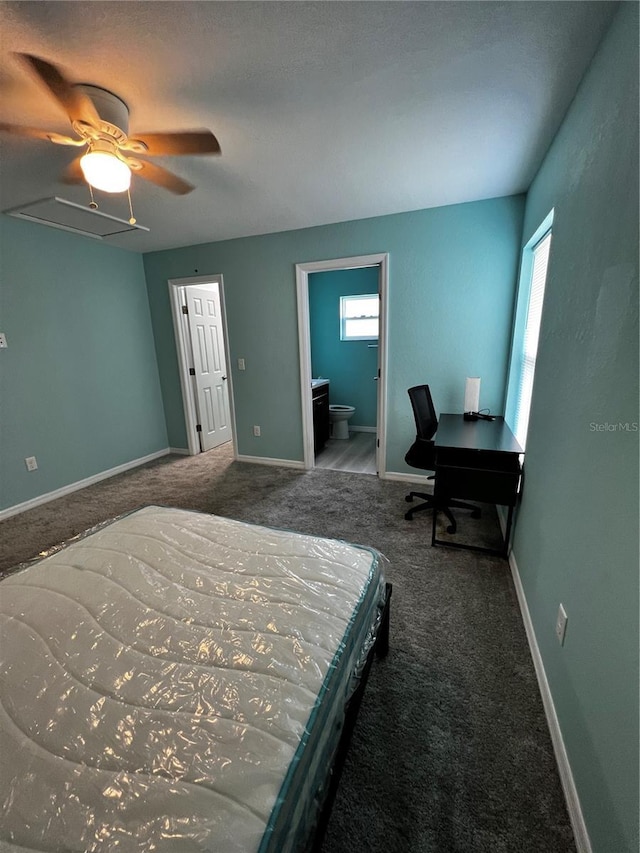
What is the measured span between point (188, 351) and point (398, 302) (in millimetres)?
2538

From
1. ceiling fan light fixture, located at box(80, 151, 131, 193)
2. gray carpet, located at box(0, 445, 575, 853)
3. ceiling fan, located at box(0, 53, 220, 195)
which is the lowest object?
gray carpet, located at box(0, 445, 575, 853)

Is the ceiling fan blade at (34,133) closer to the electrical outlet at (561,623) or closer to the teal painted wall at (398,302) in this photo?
the teal painted wall at (398,302)

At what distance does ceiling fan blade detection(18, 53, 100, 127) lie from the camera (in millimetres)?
1253

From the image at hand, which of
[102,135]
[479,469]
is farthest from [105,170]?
[479,469]

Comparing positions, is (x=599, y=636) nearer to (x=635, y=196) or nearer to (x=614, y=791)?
(x=614, y=791)

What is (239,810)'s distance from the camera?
24.2 inches

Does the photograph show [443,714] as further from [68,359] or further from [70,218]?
[70,218]

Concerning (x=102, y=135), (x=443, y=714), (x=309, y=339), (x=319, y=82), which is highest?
(x=319, y=82)

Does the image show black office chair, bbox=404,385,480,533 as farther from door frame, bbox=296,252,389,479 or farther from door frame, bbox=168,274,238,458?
door frame, bbox=168,274,238,458

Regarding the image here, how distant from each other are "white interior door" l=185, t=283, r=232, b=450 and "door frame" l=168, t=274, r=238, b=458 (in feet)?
0.24

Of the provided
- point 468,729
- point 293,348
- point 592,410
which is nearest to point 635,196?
point 592,410

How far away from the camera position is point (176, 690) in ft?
2.71

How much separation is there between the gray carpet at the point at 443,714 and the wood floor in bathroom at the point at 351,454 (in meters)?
1.08

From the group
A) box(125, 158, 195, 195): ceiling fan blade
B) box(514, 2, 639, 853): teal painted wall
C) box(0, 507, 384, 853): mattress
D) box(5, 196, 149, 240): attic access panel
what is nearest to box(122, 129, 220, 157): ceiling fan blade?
box(125, 158, 195, 195): ceiling fan blade
